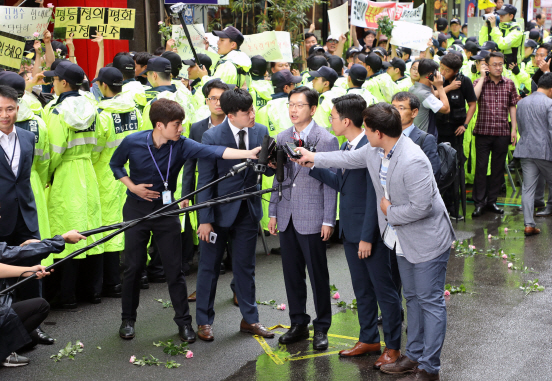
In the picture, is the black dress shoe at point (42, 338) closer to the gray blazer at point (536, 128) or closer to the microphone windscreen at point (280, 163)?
the microphone windscreen at point (280, 163)

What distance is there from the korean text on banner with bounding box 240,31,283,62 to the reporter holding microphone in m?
4.32

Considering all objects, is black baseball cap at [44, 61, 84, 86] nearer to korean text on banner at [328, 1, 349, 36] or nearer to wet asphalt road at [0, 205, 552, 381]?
wet asphalt road at [0, 205, 552, 381]

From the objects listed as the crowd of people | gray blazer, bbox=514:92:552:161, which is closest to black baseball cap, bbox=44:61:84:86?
the crowd of people

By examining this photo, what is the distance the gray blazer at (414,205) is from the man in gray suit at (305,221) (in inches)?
26.9

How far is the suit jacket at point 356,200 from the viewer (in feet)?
16.3

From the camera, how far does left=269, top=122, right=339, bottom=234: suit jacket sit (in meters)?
5.32

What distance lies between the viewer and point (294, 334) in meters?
5.56

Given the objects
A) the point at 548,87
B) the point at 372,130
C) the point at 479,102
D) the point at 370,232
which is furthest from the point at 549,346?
the point at 479,102

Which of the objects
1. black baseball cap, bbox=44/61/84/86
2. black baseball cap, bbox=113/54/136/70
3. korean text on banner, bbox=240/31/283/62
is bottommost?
black baseball cap, bbox=44/61/84/86

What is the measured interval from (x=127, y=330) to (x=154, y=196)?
3.96 ft

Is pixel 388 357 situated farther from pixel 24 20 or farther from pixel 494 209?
pixel 494 209

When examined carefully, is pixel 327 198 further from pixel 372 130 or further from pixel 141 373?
pixel 141 373

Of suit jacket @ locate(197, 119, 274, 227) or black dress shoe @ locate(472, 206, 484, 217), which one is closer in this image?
suit jacket @ locate(197, 119, 274, 227)

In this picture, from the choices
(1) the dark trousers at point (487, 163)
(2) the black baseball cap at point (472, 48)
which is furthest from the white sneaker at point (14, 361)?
(2) the black baseball cap at point (472, 48)
